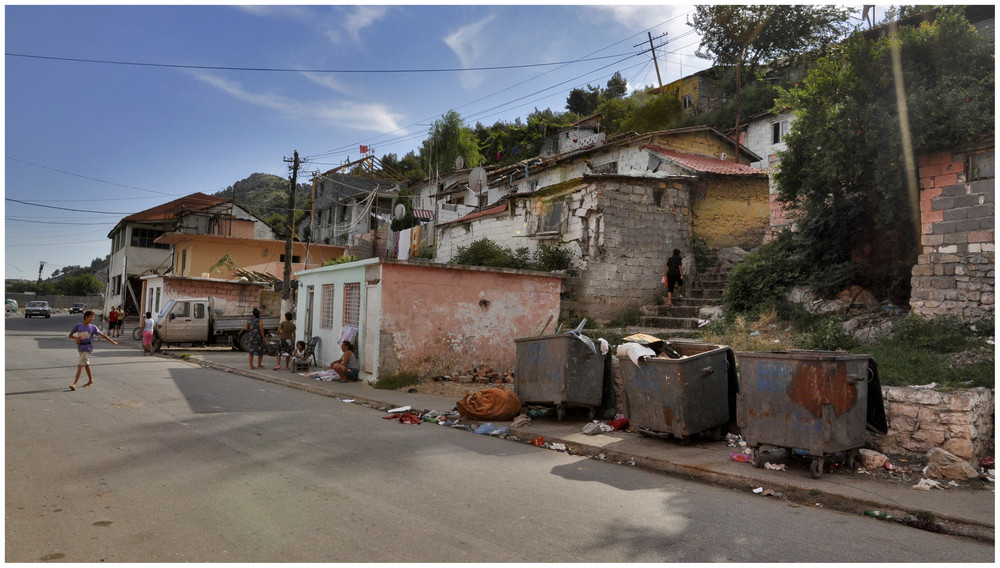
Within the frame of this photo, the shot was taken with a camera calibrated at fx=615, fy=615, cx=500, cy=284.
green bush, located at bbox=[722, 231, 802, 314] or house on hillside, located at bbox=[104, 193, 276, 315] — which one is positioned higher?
house on hillside, located at bbox=[104, 193, 276, 315]

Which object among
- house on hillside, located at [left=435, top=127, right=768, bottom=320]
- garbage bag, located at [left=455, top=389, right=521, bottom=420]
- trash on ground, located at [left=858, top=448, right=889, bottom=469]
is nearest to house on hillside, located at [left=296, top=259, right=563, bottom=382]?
house on hillside, located at [left=435, top=127, right=768, bottom=320]

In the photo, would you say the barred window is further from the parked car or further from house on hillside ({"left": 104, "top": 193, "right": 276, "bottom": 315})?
the parked car

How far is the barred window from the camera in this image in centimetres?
1478

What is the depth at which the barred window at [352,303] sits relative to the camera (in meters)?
14.8

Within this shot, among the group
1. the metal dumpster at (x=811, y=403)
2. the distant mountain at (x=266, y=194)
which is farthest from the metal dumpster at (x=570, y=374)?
the distant mountain at (x=266, y=194)

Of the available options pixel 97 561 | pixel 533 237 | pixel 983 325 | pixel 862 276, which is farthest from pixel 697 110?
pixel 97 561

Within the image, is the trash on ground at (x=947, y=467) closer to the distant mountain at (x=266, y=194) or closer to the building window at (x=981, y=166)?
the building window at (x=981, y=166)

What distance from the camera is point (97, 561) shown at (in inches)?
143

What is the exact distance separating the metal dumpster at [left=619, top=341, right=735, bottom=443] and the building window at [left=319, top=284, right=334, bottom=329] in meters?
10.5

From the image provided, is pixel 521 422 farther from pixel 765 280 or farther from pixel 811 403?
pixel 765 280

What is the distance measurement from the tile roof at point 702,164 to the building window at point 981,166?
9141 millimetres

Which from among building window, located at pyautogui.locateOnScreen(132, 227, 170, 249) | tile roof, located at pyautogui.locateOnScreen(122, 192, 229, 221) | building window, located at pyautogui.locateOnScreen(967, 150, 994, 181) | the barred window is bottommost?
the barred window

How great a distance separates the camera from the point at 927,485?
226 inches

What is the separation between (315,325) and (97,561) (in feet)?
46.0
